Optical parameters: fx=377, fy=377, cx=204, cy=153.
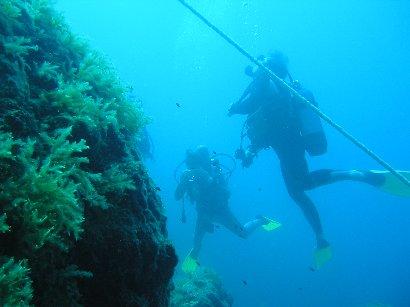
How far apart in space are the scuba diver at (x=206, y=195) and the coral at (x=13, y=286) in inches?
413

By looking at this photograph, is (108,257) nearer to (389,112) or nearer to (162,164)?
(162,164)

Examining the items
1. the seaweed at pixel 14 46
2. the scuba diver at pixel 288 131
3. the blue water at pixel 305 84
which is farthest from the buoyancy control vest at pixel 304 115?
the blue water at pixel 305 84

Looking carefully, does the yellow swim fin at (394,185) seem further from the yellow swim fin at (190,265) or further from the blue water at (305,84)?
the blue water at (305,84)

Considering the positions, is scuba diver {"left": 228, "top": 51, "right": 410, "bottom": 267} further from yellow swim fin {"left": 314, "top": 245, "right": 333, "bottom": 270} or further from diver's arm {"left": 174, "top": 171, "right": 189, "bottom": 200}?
diver's arm {"left": 174, "top": 171, "right": 189, "bottom": 200}

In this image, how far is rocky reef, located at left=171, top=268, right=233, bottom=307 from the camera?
1250 cm

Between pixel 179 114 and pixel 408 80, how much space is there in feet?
299

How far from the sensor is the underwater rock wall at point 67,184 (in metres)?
2.18

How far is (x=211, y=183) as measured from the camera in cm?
1271

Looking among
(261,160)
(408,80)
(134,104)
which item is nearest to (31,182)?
(134,104)

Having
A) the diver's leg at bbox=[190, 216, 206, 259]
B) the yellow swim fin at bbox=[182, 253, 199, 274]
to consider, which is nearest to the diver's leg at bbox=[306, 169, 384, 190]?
the diver's leg at bbox=[190, 216, 206, 259]

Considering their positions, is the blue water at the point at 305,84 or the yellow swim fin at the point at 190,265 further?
the blue water at the point at 305,84

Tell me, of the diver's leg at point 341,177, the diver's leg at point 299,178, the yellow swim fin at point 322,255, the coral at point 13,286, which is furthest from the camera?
the yellow swim fin at point 322,255

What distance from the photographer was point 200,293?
13273 mm

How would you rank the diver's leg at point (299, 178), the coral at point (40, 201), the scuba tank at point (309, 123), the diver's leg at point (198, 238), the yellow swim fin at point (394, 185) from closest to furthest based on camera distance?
the coral at point (40, 201), the yellow swim fin at point (394, 185), the scuba tank at point (309, 123), the diver's leg at point (299, 178), the diver's leg at point (198, 238)
